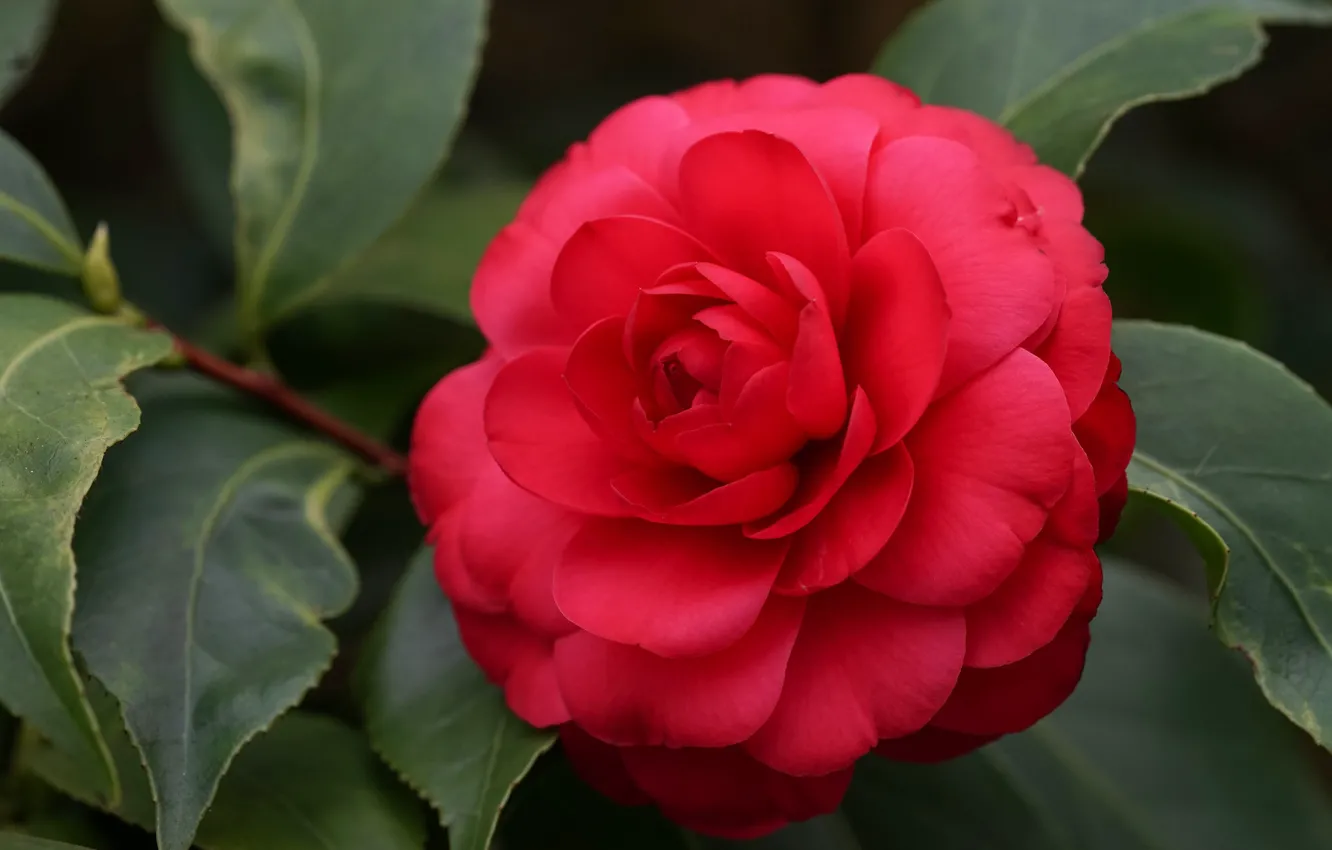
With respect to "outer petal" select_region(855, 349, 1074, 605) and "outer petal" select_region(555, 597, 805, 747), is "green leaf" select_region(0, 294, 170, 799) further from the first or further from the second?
"outer petal" select_region(855, 349, 1074, 605)

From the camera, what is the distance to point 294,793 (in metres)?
0.50

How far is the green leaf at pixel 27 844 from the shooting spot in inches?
18.2

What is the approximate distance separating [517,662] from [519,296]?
0.48 ft

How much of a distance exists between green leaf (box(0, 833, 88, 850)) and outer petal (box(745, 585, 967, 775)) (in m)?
0.28

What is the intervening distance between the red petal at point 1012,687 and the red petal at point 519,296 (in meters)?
0.20

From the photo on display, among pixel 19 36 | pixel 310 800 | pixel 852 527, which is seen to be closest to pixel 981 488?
pixel 852 527

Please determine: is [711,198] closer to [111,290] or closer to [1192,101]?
[111,290]

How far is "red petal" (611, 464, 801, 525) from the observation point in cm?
39

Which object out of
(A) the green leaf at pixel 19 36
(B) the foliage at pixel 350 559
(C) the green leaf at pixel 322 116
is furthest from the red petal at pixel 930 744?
(A) the green leaf at pixel 19 36

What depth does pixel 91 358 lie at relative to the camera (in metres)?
0.49

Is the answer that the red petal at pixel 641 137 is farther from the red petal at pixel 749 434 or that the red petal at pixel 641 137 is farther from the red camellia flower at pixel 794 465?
the red petal at pixel 749 434

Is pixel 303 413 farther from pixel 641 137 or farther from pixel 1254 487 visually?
pixel 1254 487

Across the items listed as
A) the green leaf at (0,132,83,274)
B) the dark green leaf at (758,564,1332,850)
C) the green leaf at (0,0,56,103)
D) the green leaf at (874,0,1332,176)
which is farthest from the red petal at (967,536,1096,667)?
the green leaf at (0,0,56,103)

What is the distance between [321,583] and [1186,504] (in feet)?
1.21
